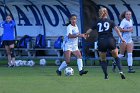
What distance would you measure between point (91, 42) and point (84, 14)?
1256mm

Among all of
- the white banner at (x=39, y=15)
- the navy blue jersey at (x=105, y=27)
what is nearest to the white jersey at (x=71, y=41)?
the navy blue jersey at (x=105, y=27)

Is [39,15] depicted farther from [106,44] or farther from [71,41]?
[106,44]

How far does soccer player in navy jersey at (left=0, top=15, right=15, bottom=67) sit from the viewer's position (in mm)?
22078

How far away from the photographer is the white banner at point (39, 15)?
24.4 metres

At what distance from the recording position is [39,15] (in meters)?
24.6

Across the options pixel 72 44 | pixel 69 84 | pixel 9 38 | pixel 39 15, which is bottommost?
pixel 69 84

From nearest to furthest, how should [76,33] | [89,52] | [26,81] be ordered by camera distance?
[26,81] → [76,33] → [89,52]

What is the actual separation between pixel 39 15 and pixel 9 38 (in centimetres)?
283

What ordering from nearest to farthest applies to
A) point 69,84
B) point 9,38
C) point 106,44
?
point 69,84 → point 106,44 → point 9,38

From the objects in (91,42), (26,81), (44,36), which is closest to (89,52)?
(91,42)

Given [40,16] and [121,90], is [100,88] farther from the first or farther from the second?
[40,16]

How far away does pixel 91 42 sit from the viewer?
24000 mm

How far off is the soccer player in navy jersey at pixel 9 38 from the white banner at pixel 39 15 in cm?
238

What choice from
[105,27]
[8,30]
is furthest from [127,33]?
[8,30]
